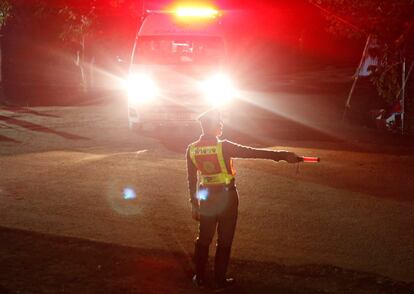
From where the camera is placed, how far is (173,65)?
16906 millimetres

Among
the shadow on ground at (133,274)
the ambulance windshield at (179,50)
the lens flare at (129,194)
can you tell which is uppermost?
the ambulance windshield at (179,50)

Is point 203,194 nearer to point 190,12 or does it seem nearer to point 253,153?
point 253,153

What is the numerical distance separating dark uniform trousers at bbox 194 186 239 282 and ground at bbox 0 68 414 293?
0.91ft

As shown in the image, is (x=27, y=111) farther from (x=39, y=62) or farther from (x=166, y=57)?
(x=39, y=62)

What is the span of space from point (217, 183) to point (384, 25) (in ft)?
43.1

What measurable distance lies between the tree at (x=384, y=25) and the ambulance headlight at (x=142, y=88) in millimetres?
5723

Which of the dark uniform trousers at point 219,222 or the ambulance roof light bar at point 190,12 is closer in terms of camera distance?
the dark uniform trousers at point 219,222

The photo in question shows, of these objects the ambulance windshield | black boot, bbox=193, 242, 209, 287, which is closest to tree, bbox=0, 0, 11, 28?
the ambulance windshield

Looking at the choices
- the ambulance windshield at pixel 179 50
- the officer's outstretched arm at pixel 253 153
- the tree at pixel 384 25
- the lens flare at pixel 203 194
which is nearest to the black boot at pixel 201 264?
the lens flare at pixel 203 194

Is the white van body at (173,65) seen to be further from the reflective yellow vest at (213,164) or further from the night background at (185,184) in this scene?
the reflective yellow vest at (213,164)

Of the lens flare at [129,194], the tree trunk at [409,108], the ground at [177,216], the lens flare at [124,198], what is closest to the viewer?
the ground at [177,216]

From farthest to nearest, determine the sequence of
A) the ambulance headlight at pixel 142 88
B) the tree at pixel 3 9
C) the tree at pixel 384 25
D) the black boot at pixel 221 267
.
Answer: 1. the tree at pixel 3 9
2. the tree at pixel 384 25
3. the ambulance headlight at pixel 142 88
4. the black boot at pixel 221 267

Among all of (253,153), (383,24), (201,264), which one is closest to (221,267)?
(201,264)

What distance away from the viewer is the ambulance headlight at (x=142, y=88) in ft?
55.0
